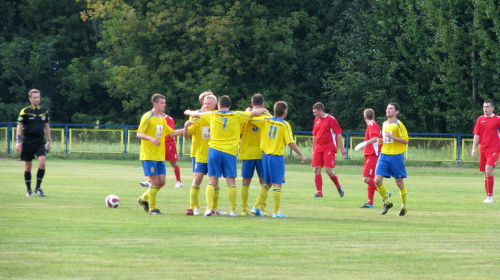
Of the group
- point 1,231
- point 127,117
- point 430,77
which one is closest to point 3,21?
point 127,117

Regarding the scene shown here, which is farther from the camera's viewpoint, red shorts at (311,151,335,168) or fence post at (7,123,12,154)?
fence post at (7,123,12,154)

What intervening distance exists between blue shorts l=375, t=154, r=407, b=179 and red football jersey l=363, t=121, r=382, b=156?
5.18ft

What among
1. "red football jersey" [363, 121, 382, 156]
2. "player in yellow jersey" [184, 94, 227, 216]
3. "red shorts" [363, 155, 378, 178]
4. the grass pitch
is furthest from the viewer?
"red shorts" [363, 155, 378, 178]

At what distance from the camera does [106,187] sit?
20359 mm

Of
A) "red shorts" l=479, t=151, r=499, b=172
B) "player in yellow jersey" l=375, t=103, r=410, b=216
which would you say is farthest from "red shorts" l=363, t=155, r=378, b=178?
"red shorts" l=479, t=151, r=499, b=172

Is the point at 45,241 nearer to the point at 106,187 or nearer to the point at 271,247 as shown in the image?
the point at 271,247

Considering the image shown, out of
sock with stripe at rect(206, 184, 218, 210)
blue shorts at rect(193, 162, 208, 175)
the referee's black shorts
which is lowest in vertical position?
sock with stripe at rect(206, 184, 218, 210)

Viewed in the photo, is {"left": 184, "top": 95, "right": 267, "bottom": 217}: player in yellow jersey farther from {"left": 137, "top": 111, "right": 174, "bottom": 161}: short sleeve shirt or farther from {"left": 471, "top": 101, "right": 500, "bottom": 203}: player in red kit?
{"left": 471, "top": 101, "right": 500, "bottom": 203}: player in red kit

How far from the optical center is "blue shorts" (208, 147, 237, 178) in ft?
42.9

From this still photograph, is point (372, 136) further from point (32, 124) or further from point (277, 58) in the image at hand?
point (277, 58)

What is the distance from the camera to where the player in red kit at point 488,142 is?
58.1ft

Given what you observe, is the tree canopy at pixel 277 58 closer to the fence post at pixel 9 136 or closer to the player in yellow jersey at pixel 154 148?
the fence post at pixel 9 136

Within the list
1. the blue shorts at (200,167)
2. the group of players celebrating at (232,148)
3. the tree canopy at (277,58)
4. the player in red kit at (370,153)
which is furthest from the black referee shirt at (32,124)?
the tree canopy at (277,58)

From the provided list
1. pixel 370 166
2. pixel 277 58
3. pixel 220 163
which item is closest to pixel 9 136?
pixel 277 58
